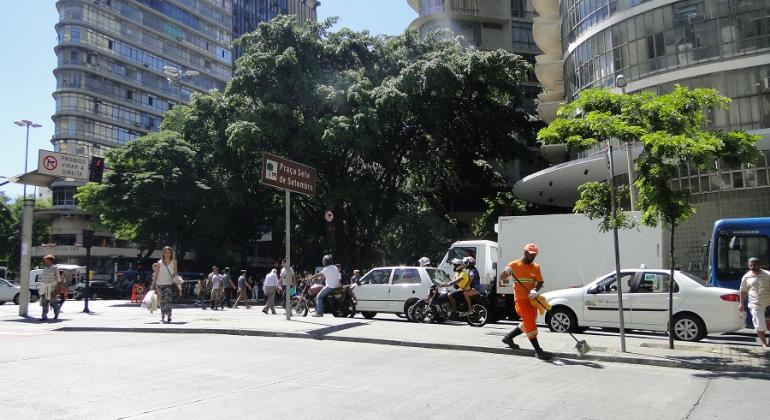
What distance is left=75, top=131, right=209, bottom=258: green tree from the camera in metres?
32.9

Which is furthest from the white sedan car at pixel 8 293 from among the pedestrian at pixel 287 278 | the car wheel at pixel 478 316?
the car wheel at pixel 478 316

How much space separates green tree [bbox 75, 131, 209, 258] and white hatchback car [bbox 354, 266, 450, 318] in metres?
19.0

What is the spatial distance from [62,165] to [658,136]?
16.7m

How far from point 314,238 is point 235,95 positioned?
9.92 metres

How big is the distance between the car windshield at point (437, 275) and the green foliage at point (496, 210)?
17.5m

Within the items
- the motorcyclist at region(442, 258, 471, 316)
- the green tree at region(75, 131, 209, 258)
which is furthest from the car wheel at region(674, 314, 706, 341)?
the green tree at region(75, 131, 209, 258)

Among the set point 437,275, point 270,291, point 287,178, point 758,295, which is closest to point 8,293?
point 270,291

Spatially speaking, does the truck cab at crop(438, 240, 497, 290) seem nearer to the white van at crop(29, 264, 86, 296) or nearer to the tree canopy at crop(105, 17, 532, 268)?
the tree canopy at crop(105, 17, 532, 268)

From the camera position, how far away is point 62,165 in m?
18.7

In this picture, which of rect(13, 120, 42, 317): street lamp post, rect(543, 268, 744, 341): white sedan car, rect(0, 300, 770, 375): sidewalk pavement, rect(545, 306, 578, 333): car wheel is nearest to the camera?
rect(0, 300, 770, 375): sidewalk pavement

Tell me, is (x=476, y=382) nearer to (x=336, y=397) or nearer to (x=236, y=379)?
(x=336, y=397)

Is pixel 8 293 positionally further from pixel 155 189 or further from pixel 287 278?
pixel 287 278

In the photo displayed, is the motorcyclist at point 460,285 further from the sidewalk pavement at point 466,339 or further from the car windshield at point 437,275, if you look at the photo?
the car windshield at point 437,275

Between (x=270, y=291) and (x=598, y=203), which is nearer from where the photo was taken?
(x=598, y=203)
